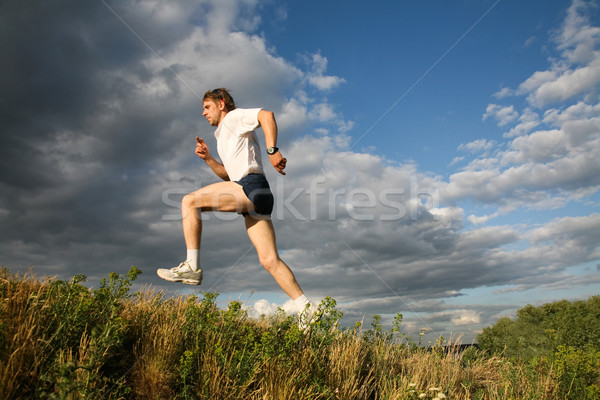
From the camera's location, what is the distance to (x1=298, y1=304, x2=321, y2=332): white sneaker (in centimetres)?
465

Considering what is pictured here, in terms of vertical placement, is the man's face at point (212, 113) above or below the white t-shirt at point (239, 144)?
above

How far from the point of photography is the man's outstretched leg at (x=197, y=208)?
4.71 m

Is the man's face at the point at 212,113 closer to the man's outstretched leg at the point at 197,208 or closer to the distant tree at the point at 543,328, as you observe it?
the man's outstretched leg at the point at 197,208

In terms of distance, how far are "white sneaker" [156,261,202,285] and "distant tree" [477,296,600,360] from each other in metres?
11.2

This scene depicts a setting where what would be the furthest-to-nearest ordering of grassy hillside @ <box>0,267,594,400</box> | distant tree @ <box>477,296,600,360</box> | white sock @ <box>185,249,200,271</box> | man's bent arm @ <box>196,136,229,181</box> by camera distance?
distant tree @ <box>477,296,600,360</box>
man's bent arm @ <box>196,136,229,181</box>
white sock @ <box>185,249,200,271</box>
grassy hillside @ <box>0,267,594,400</box>

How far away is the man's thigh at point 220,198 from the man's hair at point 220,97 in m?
1.42

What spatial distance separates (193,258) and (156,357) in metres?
1.61

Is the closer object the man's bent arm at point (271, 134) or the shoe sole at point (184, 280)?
the man's bent arm at point (271, 134)

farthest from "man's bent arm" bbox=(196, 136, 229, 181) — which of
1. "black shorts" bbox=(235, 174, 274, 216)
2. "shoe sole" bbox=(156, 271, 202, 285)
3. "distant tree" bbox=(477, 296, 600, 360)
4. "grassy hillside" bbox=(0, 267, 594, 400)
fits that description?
"distant tree" bbox=(477, 296, 600, 360)

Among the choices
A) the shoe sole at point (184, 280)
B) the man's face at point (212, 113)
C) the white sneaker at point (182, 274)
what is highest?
the man's face at point (212, 113)

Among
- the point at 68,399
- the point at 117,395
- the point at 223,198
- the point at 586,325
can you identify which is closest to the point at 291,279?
the point at 223,198

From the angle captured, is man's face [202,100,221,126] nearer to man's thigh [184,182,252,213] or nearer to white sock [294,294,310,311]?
man's thigh [184,182,252,213]

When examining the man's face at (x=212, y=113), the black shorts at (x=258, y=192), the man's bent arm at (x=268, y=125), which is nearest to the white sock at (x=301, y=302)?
the black shorts at (x=258, y=192)

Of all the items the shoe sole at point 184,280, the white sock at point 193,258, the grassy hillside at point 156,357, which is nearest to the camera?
the grassy hillside at point 156,357
